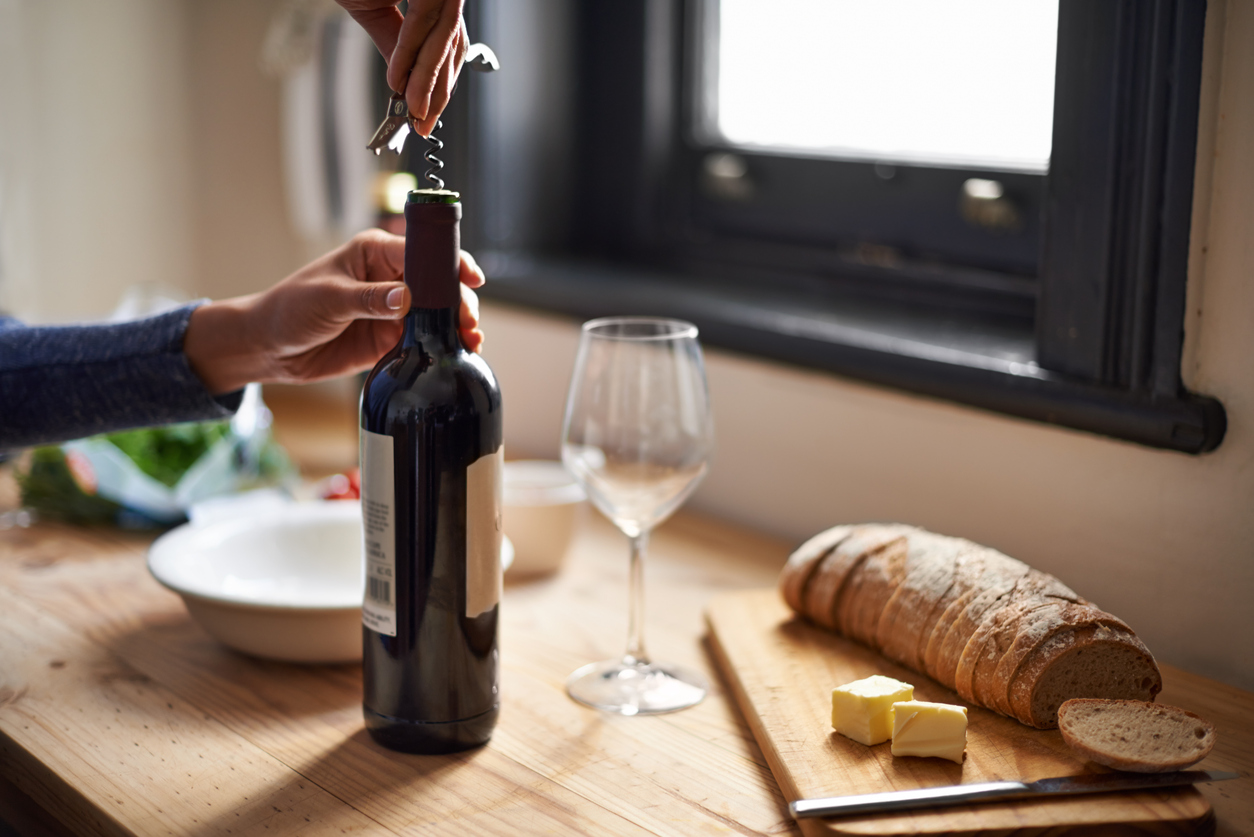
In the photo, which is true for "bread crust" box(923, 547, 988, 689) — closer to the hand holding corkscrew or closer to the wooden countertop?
the wooden countertop

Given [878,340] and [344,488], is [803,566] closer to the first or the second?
[878,340]

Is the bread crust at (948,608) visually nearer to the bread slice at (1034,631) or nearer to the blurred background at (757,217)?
the bread slice at (1034,631)

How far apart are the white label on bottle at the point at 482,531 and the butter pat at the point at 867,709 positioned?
0.80 feet

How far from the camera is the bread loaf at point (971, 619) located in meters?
0.77

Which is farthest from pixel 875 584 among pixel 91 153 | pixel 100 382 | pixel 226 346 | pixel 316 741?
pixel 91 153

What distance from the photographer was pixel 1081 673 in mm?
778

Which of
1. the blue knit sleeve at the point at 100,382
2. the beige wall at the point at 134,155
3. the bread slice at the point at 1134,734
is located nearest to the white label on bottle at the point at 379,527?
the blue knit sleeve at the point at 100,382

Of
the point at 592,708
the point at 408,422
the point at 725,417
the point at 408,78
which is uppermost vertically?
the point at 408,78

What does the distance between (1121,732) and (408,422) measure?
19.1 inches

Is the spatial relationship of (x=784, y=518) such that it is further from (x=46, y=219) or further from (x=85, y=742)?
(x=46, y=219)

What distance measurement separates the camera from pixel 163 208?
2.22 meters

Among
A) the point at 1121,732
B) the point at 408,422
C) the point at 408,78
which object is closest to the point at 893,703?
the point at 1121,732

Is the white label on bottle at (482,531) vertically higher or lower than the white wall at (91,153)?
lower

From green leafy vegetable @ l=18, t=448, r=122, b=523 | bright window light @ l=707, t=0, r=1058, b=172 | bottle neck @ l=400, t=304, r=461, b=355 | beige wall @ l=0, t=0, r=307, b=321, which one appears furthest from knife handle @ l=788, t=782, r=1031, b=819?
beige wall @ l=0, t=0, r=307, b=321
